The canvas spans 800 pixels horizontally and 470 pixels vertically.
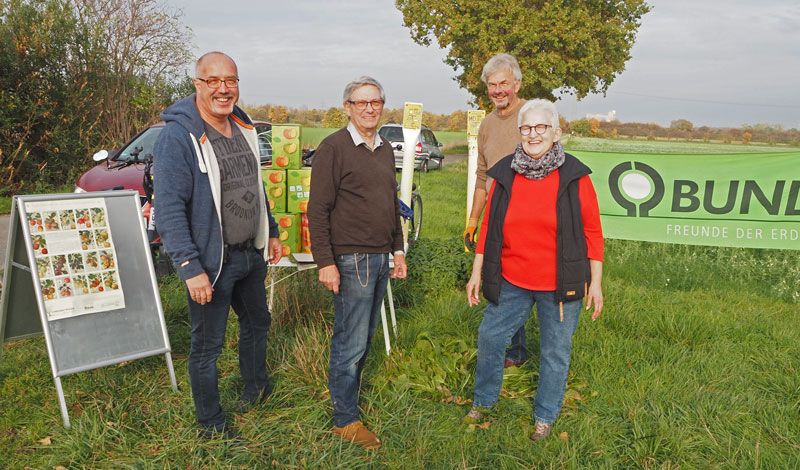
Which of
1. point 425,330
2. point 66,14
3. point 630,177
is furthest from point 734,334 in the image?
point 66,14

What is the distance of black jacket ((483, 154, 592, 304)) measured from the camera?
9.13 ft

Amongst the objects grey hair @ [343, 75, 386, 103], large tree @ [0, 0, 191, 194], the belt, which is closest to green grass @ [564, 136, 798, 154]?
grey hair @ [343, 75, 386, 103]

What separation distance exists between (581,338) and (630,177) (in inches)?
93.9

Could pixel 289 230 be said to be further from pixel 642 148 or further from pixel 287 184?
pixel 642 148

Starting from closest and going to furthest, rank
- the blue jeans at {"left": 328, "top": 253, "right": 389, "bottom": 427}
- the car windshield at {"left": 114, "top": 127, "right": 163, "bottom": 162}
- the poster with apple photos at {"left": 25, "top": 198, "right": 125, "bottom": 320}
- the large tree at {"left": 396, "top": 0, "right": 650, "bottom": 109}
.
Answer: the blue jeans at {"left": 328, "top": 253, "right": 389, "bottom": 427} → the poster with apple photos at {"left": 25, "top": 198, "right": 125, "bottom": 320} → the car windshield at {"left": 114, "top": 127, "right": 163, "bottom": 162} → the large tree at {"left": 396, "top": 0, "right": 650, "bottom": 109}

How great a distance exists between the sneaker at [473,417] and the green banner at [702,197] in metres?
3.26

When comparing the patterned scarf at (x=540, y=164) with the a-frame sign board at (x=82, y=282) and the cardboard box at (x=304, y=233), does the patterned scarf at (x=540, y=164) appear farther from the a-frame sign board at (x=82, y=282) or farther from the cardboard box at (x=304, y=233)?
the a-frame sign board at (x=82, y=282)

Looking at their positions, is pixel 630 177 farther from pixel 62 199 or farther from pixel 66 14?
pixel 66 14

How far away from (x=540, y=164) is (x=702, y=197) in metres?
3.65

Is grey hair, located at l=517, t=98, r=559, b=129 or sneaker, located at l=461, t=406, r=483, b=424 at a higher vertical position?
grey hair, located at l=517, t=98, r=559, b=129

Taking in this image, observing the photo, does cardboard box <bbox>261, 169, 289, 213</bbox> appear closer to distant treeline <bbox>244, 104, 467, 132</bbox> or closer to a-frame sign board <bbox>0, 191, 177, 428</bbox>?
a-frame sign board <bbox>0, 191, 177, 428</bbox>

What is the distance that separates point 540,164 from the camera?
9.10 ft

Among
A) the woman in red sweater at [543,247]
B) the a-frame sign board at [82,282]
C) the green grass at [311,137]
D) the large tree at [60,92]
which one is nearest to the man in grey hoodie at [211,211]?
the a-frame sign board at [82,282]

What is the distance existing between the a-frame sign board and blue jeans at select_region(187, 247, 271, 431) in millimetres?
768
